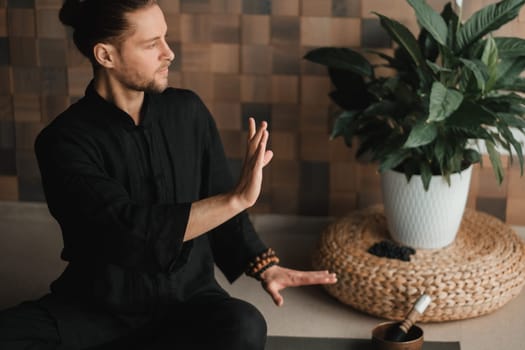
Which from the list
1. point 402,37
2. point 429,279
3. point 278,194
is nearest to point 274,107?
point 278,194

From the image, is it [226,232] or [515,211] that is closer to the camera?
[226,232]

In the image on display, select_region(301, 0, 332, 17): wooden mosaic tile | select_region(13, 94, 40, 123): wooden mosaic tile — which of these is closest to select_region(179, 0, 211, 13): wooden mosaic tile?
select_region(301, 0, 332, 17): wooden mosaic tile

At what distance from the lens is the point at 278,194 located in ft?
11.1

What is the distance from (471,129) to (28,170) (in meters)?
1.81

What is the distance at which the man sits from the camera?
204 cm

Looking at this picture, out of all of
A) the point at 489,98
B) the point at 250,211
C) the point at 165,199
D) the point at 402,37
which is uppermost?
the point at 402,37

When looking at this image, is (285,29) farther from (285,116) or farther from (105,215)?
(105,215)

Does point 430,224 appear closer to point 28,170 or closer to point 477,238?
point 477,238

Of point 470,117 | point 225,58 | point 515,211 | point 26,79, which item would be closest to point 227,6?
point 225,58

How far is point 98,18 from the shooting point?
7.18 feet

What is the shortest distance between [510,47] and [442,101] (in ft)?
1.08

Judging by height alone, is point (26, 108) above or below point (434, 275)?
above

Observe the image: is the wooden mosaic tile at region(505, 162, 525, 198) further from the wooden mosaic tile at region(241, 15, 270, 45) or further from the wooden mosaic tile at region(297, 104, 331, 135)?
the wooden mosaic tile at region(241, 15, 270, 45)

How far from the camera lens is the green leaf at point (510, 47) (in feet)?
8.55
